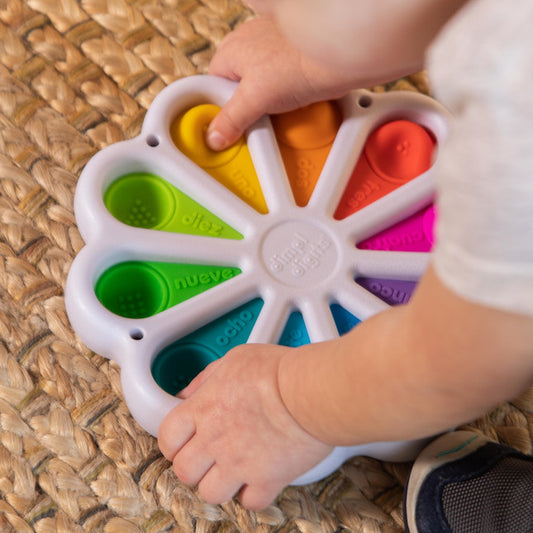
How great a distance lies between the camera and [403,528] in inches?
26.5

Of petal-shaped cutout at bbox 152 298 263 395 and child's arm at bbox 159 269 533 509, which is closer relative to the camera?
child's arm at bbox 159 269 533 509

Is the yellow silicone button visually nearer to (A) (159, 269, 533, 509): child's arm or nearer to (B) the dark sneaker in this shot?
(A) (159, 269, 533, 509): child's arm

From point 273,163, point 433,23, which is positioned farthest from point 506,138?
point 273,163

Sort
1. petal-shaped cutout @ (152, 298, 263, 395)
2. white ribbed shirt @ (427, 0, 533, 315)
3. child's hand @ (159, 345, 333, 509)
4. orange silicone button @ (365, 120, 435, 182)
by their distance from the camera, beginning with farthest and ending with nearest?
orange silicone button @ (365, 120, 435, 182), petal-shaped cutout @ (152, 298, 263, 395), child's hand @ (159, 345, 333, 509), white ribbed shirt @ (427, 0, 533, 315)

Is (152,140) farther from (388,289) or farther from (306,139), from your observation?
(388,289)

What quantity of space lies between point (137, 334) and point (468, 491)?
1.06ft

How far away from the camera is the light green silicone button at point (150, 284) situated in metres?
0.69

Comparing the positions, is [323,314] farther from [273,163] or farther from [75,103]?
[75,103]

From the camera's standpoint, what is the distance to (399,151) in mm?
787

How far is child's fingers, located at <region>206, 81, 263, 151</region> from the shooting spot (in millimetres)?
740

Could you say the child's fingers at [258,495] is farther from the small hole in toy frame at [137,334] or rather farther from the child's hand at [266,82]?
the child's hand at [266,82]

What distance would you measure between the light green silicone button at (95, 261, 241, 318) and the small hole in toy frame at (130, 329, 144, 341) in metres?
0.04

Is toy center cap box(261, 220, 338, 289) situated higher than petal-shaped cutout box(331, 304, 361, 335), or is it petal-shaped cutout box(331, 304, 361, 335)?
toy center cap box(261, 220, 338, 289)

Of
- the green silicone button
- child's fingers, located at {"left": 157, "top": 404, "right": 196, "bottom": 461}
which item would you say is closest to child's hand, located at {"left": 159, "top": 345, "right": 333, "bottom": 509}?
child's fingers, located at {"left": 157, "top": 404, "right": 196, "bottom": 461}
